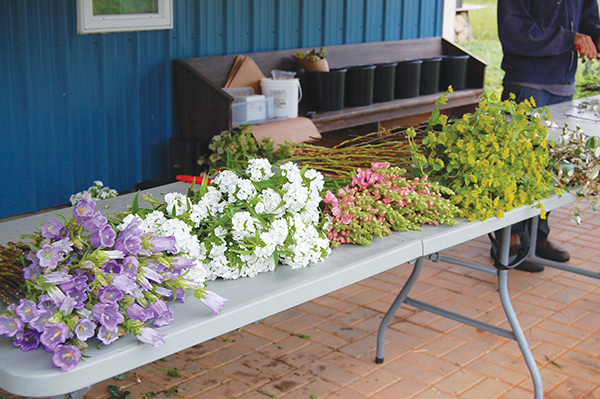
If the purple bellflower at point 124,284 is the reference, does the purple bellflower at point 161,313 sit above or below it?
below

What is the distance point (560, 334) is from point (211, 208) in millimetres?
2407

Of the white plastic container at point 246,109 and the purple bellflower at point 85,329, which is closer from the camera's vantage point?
the purple bellflower at point 85,329

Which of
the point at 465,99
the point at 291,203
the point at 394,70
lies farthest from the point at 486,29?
the point at 291,203

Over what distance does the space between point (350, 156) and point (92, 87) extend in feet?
8.83

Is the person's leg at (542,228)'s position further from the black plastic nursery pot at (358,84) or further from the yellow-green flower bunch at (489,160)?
the yellow-green flower bunch at (489,160)

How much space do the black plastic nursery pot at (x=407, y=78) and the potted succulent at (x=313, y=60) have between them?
0.93 meters

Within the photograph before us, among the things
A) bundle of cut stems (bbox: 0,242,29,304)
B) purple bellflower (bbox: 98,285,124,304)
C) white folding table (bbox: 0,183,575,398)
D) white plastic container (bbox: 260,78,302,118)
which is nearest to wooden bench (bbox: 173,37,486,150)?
white plastic container (bbox: 260,78,302,118)

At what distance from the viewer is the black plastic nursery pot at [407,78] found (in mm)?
6027

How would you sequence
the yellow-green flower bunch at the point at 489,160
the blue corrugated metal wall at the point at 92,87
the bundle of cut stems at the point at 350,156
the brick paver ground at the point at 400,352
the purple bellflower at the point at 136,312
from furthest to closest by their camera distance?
the blue corrugated metal wall at the point at 92,87 → the brick paver ground at the point at 400,352 → the bundle of cut stems at the point at 350,156 → the yellow-green flower bunch at the point at 489,160 → the purple bellflower at the point at 136,312

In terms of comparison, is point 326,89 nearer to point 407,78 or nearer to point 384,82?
point 384,82

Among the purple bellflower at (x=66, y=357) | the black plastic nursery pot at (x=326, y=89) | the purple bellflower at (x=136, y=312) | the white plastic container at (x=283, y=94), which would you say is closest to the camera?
the purple bellflower at (x=66, y=357)

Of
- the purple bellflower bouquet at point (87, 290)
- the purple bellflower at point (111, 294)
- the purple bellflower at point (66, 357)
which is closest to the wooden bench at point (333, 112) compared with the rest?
the purple bellflower bouquet at point (87, 290)

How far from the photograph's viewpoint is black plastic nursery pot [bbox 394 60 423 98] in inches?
237

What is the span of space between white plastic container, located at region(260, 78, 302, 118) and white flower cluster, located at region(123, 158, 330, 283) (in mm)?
3124
